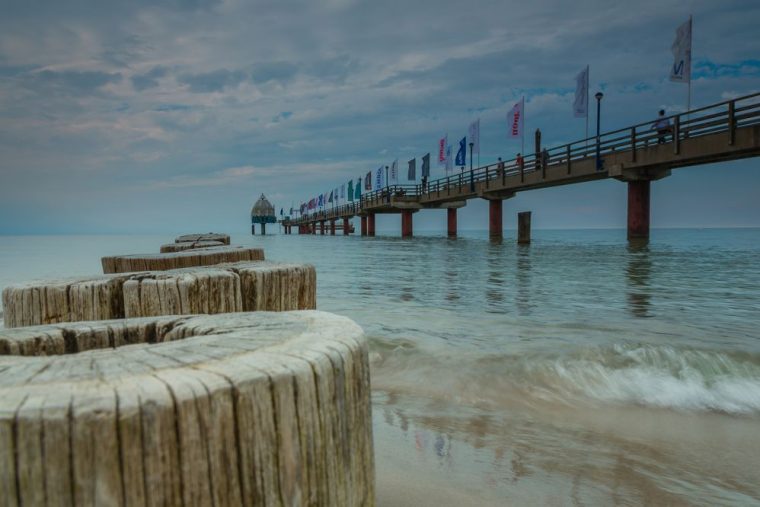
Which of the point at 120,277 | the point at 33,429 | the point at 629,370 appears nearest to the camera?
the point at 33,429

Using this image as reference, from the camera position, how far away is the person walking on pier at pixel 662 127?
2145 cm

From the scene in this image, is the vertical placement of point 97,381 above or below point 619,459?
above

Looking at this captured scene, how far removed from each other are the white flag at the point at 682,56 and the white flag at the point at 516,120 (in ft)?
38.1

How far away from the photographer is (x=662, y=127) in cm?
2175

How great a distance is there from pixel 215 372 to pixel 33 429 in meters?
0.30

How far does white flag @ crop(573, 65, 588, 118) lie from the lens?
31.1m

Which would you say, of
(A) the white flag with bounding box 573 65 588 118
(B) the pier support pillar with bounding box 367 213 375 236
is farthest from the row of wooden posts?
(B) the pier support pillar with bounding box 367 213 375 236

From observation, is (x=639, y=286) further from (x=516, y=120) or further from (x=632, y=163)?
(x=516, y=120)

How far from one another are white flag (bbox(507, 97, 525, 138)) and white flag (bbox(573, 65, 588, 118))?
4857mm

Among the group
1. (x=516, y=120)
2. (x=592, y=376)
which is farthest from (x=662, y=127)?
(x=592, y=376)

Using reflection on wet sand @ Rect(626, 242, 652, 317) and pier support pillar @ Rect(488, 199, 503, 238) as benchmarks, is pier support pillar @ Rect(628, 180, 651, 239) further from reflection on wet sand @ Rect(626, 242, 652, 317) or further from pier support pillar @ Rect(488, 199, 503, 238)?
pier support pillar @ Rect(488, 199, 503, 238)

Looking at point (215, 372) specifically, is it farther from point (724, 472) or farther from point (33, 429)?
point (724, 472)

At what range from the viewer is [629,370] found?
4676mm

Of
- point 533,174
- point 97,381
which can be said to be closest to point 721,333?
point 97,381
